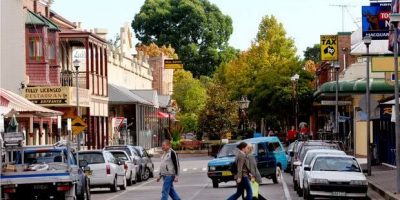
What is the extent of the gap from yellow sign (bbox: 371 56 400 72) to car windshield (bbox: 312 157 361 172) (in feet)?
28.1

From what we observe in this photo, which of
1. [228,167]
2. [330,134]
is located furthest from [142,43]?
[228,167]

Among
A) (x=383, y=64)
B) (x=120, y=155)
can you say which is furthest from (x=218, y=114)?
(x=383, y=64)

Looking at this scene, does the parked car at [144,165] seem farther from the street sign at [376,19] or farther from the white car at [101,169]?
the street sign at [376,19]

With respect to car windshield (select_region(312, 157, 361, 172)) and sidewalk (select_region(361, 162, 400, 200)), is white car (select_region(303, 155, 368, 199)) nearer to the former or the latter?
car windshield (select_region(312, 157, 361, 172))

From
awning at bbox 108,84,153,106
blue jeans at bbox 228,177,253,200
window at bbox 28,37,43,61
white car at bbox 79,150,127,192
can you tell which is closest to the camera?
blue jeans at bbox 228,177,253,200

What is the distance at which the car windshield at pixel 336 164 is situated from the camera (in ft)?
98.9

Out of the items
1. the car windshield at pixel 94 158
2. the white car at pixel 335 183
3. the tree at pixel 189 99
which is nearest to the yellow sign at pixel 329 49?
the car windshield at pixel 94 158

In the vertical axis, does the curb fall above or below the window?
below

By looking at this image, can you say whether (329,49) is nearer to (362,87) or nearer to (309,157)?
(362,87)

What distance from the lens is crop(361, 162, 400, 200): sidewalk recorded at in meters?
31.2

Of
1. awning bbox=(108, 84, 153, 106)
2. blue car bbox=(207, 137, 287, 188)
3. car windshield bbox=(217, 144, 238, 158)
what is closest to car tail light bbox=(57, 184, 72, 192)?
blue car bbox=(207, 137, 287, 188)

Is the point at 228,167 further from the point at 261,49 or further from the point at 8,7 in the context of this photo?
the point at 261,49

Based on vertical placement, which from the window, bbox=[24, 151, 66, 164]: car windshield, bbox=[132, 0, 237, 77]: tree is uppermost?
bbox=[132, 0, 237, 77]: tree

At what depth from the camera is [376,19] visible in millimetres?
42031
